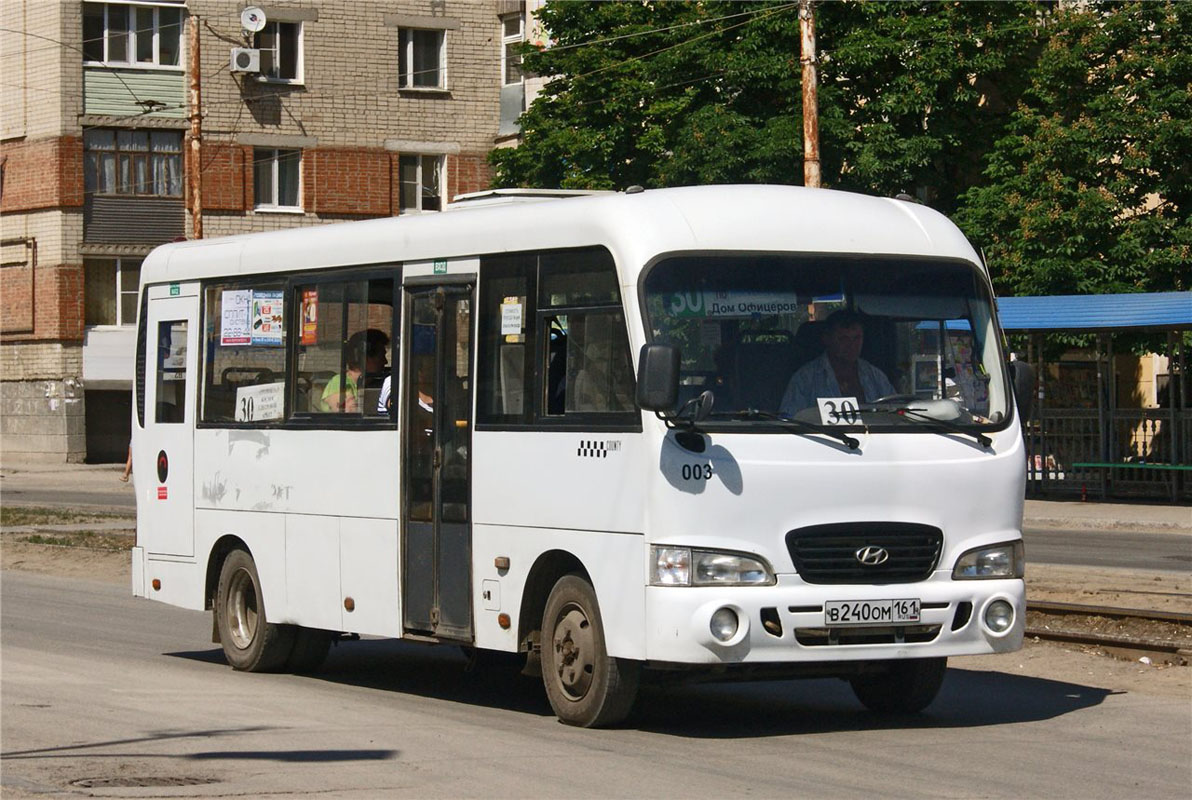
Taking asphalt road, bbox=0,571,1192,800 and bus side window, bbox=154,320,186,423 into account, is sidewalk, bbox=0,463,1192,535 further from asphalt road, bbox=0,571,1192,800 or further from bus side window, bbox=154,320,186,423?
bus side window, bbox=154,320,186,423

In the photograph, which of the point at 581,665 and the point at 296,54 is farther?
the point at 296,54

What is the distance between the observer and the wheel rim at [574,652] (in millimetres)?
10438

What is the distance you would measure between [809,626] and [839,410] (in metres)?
1.14

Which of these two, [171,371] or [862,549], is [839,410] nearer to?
[862,549]

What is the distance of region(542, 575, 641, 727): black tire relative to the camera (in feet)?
33.8

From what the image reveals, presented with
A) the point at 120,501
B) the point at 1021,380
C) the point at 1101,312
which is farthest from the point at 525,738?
the point at 120,501

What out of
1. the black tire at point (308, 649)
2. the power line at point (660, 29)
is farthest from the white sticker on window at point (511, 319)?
the power line at point (660, 29)

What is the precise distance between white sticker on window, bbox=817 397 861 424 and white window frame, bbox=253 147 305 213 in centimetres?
4716

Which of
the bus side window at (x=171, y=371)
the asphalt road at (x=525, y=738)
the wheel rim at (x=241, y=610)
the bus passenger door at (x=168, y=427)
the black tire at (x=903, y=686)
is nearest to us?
the asphalt road at (x=525, y=738)

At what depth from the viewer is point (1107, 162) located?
3619 cm

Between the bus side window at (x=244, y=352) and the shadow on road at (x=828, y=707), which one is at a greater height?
the bus side window at (x=244, y=352)

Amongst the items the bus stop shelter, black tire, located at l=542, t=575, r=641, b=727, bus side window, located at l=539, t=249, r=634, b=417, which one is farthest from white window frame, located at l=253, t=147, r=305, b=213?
black tire, located at l=542, t=575, r=641, b=727

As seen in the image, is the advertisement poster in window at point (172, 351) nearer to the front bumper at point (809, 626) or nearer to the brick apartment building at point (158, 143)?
the front bumper at point (809, 626)

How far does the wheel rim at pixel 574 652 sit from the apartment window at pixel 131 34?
151ft
